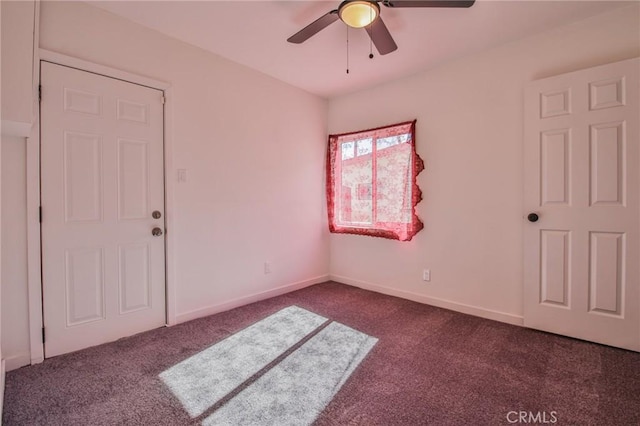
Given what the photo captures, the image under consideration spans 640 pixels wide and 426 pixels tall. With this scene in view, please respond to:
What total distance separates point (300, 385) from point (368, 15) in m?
2.45

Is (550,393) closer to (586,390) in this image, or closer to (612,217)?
(586,390)

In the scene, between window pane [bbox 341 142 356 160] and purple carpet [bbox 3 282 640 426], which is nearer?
purple carpet [bbox 3 282 640 426]

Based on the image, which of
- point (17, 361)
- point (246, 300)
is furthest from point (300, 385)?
point (17, 361)

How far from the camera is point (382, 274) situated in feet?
12.2

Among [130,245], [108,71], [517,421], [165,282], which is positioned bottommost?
[517,421]

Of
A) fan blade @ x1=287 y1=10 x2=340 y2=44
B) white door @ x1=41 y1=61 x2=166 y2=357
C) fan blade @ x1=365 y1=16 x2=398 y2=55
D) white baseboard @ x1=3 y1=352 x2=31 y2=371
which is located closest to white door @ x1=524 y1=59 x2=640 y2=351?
fan blade @ x1=365 y1=16 x2=398 y2=55

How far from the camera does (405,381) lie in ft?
6.19

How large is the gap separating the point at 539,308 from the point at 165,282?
3357 millimetres

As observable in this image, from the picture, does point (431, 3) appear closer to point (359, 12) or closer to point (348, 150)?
point (359, 12)

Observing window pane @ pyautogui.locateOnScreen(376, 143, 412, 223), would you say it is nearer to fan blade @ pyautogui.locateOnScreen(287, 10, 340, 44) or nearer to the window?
the window

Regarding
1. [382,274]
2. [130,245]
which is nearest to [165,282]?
[130,245]

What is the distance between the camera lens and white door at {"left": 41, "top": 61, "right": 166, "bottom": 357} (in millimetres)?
2137

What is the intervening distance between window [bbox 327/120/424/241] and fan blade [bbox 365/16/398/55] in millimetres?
1240

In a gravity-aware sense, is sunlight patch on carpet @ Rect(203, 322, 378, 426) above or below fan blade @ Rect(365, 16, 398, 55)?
below
